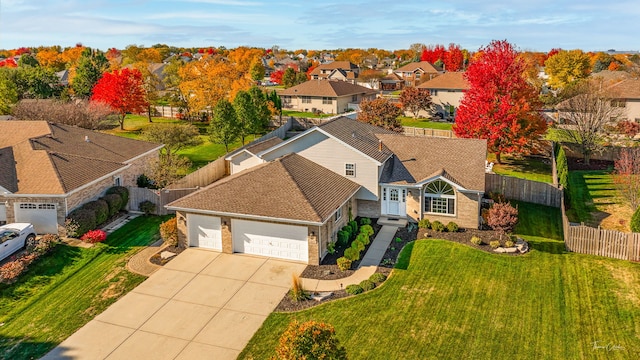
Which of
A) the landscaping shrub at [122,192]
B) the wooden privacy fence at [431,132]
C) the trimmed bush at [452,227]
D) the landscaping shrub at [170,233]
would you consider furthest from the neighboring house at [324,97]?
the landscaping shrub at [170,233]

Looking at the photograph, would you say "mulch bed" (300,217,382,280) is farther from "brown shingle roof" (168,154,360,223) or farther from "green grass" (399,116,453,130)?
"green grass" (399,116,453,130)

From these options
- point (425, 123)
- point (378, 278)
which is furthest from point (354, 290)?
point (425, 123)

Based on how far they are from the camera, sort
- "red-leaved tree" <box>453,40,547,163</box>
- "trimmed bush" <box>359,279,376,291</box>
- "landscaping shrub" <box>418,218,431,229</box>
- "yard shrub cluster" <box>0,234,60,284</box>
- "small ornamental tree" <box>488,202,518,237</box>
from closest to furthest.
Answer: "trimmed bush" <box>359,279,376,291</box> < "yard shrub cluster" <box>0,234,60,284</box> < "small ornamental tree" <box>488,202,518,237</box> < "landscaping shrub" <box>418,218,431,229</box> < "red-leaved tree" <box>453,40,547,163</box>


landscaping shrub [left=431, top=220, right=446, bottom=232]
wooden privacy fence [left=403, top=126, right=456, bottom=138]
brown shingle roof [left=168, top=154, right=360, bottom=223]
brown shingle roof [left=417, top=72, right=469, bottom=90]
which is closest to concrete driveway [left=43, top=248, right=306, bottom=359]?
brown shingle roof [left=168, top=154, right=360, bottom=223]

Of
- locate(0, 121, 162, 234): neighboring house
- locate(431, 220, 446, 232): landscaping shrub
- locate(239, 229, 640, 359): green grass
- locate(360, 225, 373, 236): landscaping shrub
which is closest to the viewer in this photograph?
locate(239, 229, 640, 359): green grass

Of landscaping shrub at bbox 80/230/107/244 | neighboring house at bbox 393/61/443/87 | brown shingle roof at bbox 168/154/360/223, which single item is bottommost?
landscaping shrub at bbox 80/230/107/244

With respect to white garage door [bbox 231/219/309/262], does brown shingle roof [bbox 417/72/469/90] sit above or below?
above

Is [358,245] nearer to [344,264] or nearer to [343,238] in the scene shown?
[343,238]
